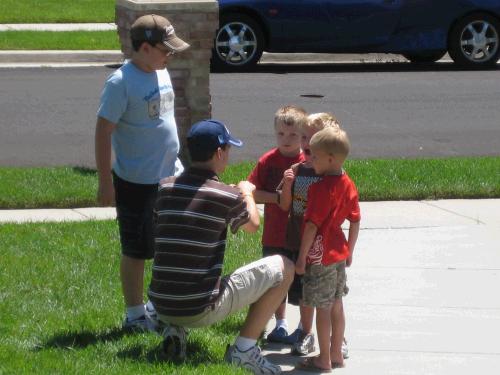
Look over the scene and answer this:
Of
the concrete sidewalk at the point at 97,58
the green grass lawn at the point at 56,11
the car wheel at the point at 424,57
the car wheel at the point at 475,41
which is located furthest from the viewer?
the green grass lawn at the point at 56,11

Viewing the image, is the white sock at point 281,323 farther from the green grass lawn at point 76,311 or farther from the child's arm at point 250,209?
the child's arm at point 250,209

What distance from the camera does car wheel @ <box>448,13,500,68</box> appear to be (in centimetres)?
1709

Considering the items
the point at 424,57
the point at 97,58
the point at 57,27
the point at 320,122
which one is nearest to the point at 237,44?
the point at 97,58

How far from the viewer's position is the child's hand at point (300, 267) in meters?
5.43

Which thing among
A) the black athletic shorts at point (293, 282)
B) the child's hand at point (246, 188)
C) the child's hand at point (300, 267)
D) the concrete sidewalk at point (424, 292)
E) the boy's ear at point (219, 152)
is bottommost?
the concrete sidewalk at point (424, 292)

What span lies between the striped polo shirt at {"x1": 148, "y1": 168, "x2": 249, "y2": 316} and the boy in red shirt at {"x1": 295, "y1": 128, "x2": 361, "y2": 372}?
35cm

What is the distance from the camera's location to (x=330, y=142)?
17.5 feet

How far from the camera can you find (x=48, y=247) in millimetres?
7465

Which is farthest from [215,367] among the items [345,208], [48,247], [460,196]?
[460,196]

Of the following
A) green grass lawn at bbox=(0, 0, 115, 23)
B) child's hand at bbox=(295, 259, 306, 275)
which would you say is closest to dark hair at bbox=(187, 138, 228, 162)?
child's hand at bbox=(295, 259, 306, 275)

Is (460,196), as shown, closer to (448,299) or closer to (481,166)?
(481,166)

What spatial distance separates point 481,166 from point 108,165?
5024 millimetres

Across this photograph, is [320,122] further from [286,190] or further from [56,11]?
[56,11]

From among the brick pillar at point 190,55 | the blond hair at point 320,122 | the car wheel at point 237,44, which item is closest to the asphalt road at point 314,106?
the car wheel at point 237,44
